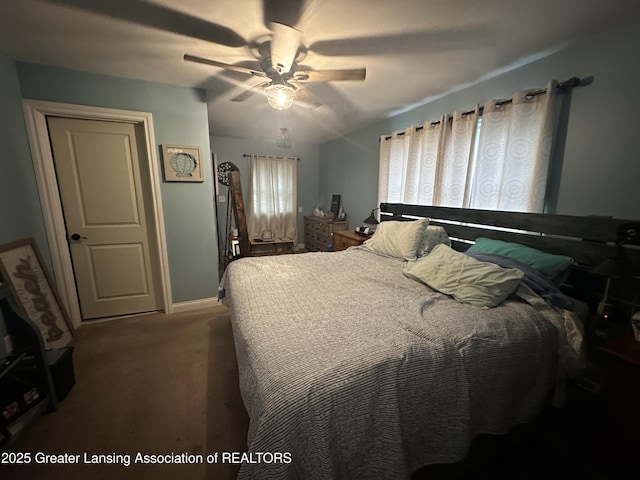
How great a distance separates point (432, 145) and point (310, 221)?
297cm

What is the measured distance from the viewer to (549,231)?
173 cm

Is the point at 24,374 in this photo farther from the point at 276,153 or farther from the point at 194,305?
the point at 276,153

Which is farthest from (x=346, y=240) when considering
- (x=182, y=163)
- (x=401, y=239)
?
(x=182, y=163)

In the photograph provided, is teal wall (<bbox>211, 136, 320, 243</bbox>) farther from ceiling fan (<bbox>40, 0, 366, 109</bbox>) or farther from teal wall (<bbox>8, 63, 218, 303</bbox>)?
ceiling fan (<bbox>40, 0, 366, 109</bbox>)

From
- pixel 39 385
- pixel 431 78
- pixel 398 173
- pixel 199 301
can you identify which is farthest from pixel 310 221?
pixel 39 385

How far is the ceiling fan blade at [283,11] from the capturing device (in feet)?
4.48

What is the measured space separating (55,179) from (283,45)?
251 centimetres

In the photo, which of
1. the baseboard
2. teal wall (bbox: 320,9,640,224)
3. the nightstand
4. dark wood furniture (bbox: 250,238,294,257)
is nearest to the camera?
teal wall (bbox: 320,9,640,224)

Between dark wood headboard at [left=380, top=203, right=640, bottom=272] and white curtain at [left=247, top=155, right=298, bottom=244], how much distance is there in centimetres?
330

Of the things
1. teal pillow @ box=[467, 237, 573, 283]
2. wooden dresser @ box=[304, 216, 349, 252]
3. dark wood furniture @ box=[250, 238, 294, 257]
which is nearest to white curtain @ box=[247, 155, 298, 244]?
dark wood furniture @ box=[250, 238, 294, 257]

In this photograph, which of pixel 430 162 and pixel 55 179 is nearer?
pixel 55 179

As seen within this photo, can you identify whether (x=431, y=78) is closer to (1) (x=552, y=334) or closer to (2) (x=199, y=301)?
(1) (x=552, y=334)

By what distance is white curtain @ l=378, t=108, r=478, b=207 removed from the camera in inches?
94.7

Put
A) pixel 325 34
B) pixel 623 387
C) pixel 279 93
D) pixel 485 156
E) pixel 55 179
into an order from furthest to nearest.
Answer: pixel 55 179 → pixel 485 156 → pixel 279 93 → pixel 325 34 → pixel 623 387
